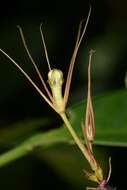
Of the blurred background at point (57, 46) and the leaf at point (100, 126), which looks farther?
the blurred background at point (57, 46)

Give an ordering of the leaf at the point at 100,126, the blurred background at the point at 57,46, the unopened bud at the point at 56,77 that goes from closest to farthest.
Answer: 1. the unopened bud at the point at 56,77
2. the leaf at the point at 100,126
3. the blurred background at the point at 57,46

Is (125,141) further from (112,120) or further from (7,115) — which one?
(7,115)

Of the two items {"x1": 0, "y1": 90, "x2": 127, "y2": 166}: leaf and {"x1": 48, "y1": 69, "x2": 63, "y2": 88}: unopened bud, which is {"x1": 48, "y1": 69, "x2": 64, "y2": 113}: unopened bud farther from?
{"x1": 0, "y1": 90, "x2": 127, "y2": 166}: leaf

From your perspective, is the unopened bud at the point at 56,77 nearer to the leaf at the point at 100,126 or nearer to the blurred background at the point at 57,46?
the leaf at the point at 100,126

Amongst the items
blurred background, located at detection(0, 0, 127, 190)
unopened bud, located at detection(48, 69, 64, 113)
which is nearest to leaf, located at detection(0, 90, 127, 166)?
unopened bud, located at detection(48, 69, 64, 113)

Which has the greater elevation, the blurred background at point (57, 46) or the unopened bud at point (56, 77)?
the unopened bud at point (56, 77)

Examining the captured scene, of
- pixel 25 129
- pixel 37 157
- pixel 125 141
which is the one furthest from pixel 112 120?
pixel 37 157

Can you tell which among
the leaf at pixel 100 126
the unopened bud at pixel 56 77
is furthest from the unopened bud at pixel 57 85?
the leaf at pixel 100 126
